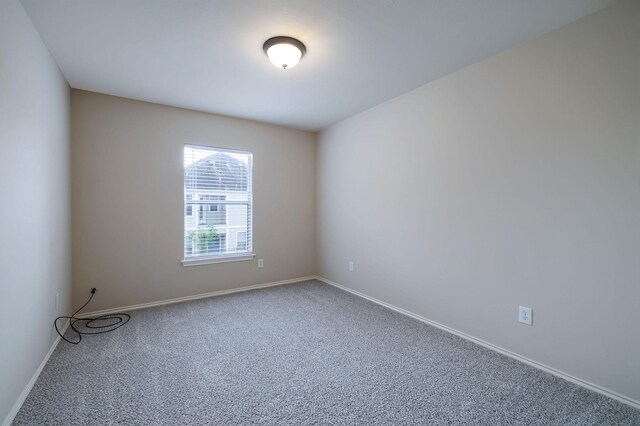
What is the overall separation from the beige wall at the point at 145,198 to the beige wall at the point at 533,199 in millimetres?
1795

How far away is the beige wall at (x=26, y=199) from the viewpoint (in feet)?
5.15

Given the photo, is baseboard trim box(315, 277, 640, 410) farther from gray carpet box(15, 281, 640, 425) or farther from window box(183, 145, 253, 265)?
window box(183, 145, 253, 265)

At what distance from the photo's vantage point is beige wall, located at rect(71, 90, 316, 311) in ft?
10.2

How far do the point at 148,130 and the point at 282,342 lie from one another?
284 centimetres

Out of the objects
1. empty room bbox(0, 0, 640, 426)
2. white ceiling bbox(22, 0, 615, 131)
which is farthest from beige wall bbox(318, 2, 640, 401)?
white ceiling bbox(22, 0, 615, 131)

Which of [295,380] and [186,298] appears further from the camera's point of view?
[186,298]

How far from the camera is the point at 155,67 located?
8.50 ft

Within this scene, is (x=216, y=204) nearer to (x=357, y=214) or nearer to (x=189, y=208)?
(x=189, y=208)

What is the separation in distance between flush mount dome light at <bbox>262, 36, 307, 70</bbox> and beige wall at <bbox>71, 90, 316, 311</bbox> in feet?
6.24

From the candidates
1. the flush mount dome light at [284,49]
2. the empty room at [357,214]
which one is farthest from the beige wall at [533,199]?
the flush mount dome light at [284,49]

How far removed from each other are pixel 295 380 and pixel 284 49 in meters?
2.37

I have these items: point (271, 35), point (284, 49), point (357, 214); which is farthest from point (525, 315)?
point (271, 35)

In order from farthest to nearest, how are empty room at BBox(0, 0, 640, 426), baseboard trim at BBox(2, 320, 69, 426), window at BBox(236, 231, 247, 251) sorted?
window at BBox(236, 231, 247, 251) → empty room at BBox(0, 0, 640, 426) → baseboard trim at BBox(2, 320, 69, 426)

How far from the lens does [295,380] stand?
1.96 metres
